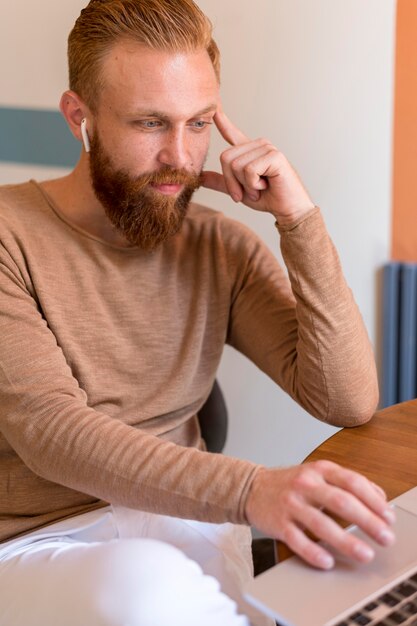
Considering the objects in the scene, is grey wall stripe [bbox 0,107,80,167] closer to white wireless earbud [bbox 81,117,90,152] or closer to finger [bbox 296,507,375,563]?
white wireless earbud [bbox 81,117,90,152]

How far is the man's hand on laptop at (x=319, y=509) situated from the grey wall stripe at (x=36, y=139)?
1.31 metres

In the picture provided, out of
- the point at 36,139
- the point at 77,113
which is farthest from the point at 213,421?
the point at 36,139

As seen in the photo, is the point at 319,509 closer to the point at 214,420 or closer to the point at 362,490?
the point at 362,490

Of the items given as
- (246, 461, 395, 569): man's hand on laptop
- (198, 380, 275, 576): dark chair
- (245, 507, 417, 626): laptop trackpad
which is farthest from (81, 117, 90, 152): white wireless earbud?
(245, 507, 417, 626): laptop trackpad

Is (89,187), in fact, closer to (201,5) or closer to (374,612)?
(201,5)

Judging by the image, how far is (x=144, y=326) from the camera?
1.40 m

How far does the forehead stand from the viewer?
49.2 inches

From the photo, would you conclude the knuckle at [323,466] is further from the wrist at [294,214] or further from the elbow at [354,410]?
the wrist at [294,214]

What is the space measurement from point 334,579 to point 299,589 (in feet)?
0.13

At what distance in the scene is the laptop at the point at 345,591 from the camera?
742 mm

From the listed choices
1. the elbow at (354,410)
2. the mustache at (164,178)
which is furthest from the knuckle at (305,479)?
the mustache at (164,178)

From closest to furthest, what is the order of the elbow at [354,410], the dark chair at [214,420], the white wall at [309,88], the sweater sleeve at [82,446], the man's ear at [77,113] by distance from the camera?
the sweater sleeve at [82,446] → the elbow at [354,410] → the man's ear at [77,113] → the dark chair at [214,420] → the white wall at [309,88]

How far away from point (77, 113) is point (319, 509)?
0.86m

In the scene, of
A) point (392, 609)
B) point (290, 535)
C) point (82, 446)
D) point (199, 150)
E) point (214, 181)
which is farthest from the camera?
point (214, 181)
